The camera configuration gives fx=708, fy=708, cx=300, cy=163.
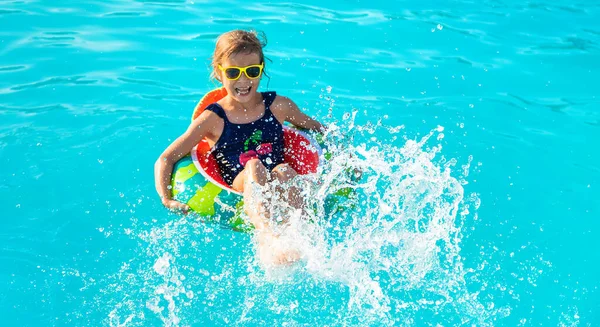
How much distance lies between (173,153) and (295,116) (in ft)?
3.31

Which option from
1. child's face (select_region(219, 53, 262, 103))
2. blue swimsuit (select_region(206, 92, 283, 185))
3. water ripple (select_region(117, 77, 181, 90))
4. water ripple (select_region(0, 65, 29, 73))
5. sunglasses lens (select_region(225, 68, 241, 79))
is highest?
water ripple (select_region(0, 65, 29, 73))

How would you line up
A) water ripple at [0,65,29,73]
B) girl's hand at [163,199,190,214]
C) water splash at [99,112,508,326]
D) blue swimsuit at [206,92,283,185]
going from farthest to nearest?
water ripple at [0,65,29,73] → blue swimsuit at [206,92,283,185] → girl's hand at [163,199,190,214] → water splash at [99,112,508,326]

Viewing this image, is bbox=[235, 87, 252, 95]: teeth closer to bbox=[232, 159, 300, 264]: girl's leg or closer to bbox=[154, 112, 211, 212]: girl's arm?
bbox=[154, 112, 211, 212]: girl's arm

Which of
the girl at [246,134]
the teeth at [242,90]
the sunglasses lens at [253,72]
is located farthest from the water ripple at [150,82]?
the sunglasses lens at [253,72]

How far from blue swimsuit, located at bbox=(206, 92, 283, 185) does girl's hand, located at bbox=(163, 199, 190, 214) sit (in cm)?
60

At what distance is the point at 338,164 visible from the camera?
4.87m

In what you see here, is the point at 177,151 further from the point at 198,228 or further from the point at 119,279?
the point at 119,279

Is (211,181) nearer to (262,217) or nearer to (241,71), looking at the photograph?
(262,217)

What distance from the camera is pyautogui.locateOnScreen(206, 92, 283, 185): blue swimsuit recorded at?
16.7ft

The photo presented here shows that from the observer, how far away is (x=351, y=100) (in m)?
6.81

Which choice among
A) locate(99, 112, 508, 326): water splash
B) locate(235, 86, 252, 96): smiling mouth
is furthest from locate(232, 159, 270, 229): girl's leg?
locate(235, 86, 252, 96): smiling mouth

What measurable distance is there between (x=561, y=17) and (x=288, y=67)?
12.6 ft

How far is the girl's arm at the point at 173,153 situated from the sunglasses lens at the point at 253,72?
42 cm

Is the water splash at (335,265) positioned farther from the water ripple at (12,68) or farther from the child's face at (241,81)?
the water ripple at (12,68)
